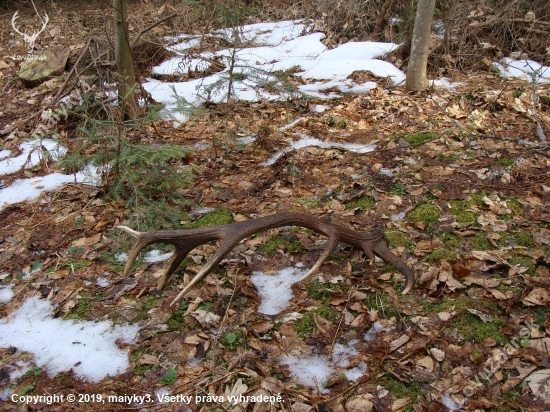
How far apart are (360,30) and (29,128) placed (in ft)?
24.1

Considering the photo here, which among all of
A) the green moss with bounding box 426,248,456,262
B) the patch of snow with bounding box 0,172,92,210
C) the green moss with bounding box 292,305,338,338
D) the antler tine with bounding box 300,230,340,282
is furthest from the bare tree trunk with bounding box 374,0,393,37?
the green moss with bounding box 292,305,338,338

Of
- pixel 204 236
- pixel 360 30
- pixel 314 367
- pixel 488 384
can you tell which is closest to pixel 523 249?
pixel 488 384

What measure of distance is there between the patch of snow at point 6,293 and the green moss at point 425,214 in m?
3.43

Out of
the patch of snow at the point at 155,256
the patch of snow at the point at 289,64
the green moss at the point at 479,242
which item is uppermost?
the patch of snow at the point at 289,64

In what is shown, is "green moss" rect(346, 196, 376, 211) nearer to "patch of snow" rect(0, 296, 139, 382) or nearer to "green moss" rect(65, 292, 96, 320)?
"patch of snow" rect(0, 296, 139, 382)

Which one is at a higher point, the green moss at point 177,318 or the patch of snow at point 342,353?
the green moss at point 177,318

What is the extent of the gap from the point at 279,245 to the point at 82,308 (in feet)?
5.36

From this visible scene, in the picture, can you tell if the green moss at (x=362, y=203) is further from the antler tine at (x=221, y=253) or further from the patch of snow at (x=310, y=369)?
the patch of snow at (x=310, y=369)

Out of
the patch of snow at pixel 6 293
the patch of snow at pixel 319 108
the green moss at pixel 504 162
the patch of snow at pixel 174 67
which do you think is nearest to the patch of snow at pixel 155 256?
the patch of snow at pixel 6 293

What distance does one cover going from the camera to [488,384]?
226 cm

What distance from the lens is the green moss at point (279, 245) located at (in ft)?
11.7

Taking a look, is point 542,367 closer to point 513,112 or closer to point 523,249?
point 523,249

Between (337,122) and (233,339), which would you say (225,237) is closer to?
(233,339)

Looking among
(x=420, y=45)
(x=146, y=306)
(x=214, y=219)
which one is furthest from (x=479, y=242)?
(x=420, y=45)
